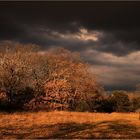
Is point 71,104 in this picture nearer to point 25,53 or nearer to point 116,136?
point 25,53

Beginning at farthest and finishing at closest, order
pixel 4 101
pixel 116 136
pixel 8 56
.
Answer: pixel 8 56, pixel 4 101, pixel 116 136

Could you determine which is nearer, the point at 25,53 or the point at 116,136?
the point at 116,136

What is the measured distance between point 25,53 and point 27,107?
30.8 feet

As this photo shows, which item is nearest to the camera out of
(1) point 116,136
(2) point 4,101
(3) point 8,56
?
(1) point 116,136

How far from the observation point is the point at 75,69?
58969 mm

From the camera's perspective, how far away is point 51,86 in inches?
2202

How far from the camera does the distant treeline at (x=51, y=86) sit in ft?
182

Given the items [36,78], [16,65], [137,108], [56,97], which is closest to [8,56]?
[16,65]

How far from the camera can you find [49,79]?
57562mm

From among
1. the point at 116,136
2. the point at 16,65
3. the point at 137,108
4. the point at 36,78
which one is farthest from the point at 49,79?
the point at 116,136

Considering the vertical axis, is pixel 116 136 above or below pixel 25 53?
below

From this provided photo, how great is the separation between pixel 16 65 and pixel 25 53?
319cm

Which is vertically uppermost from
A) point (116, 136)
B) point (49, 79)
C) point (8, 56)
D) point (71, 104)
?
point (8, 56)

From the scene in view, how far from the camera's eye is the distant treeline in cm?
5538
